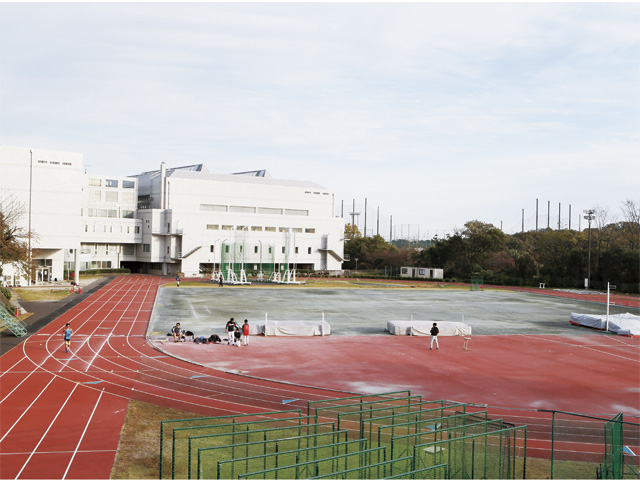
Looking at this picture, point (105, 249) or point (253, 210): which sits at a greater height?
point (253, 210)

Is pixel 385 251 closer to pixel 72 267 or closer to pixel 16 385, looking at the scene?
pixel 72 267

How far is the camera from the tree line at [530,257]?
241 ft

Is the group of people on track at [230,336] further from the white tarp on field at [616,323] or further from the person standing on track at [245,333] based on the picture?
the white tarp on field at [616,323]

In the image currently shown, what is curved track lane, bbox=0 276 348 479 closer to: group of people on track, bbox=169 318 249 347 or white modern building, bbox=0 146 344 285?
→ group of people on track, bbox=169 318 249 347

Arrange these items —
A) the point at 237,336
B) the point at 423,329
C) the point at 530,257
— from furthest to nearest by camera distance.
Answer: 1. the point at 530,257
2. the point at 423,329
3. the point at 237,336

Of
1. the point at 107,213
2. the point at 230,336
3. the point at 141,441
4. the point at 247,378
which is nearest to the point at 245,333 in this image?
the point at 230,336

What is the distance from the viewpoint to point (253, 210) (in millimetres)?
90188

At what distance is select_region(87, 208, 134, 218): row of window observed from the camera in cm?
8281

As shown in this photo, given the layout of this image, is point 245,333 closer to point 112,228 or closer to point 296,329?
point 296,329

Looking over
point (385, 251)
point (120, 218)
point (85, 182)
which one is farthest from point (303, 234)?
point (85, 182)

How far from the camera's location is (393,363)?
25.3 metres

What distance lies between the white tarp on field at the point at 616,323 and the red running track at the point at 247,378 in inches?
97.5

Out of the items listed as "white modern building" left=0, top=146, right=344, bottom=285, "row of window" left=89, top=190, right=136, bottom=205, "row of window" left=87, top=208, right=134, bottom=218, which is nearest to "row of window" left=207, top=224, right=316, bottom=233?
"white modern building" left=0, top=146, right=344, bottom=285

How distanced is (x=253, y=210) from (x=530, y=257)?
44.1 meters
